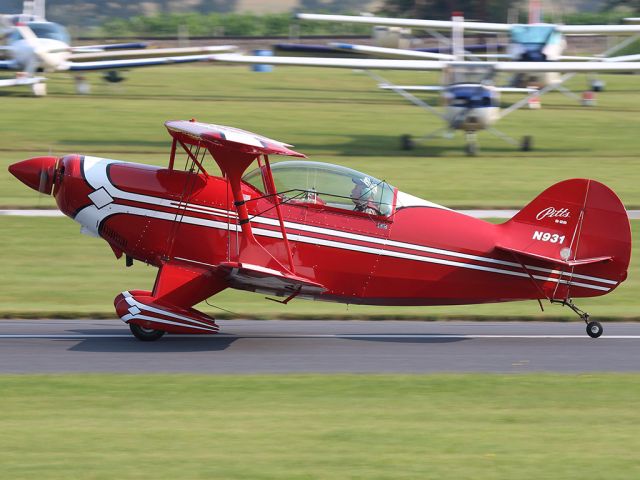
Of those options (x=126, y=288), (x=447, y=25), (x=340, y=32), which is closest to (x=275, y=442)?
(x=126, y=288)

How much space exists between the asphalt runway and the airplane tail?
2.61ft

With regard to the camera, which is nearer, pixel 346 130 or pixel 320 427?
pixel 320 427

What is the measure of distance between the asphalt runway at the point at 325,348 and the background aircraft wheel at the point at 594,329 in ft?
0.25

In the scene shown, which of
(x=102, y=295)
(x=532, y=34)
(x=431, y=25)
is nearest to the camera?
(x=102, y=295)

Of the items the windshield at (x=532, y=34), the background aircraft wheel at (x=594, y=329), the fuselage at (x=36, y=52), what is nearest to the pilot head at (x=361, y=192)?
the background aircraft wheel at (x=594, y=329)

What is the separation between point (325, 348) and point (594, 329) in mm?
3378

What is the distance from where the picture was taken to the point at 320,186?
1201cm

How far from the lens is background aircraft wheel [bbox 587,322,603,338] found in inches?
503

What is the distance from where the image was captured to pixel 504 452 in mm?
7871

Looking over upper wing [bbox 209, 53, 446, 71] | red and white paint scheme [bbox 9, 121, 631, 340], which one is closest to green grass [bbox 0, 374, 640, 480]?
red and white paint scheme [bbox 9, 121, 631, 340]

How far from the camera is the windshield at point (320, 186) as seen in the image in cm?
1197

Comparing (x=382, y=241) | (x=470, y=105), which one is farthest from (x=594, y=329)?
(x=470, y=105)

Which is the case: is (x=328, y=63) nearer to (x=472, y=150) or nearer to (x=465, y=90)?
(x=465, y=90)

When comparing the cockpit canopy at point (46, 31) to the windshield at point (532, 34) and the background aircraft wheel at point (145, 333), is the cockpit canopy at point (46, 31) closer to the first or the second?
the windshield at point (532, 34)
